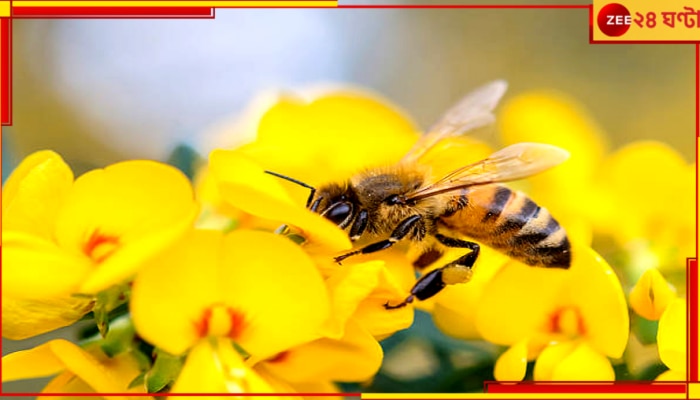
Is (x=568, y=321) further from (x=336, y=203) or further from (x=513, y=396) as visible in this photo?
(x=336, y=203)

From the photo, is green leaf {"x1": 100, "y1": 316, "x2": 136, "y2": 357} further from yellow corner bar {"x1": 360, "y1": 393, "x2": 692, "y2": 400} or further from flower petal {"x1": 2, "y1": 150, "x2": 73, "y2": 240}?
yellow corner bar {"x1": 360, "y1": 393, "x2": 692, "y2": 400}

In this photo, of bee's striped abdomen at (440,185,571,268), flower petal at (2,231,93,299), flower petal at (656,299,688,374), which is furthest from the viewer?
bee's striped abdomen at (440,185,571,268)

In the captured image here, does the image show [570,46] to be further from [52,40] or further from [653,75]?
[52,40]

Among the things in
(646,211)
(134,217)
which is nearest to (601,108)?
(646,211)

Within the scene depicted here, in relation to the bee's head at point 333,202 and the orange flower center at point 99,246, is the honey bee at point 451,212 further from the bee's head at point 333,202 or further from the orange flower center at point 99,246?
the orange flower center at point 99,246

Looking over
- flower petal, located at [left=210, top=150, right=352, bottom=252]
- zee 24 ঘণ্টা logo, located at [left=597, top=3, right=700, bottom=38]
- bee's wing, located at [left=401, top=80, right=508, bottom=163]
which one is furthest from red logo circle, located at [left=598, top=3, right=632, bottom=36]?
flower petal, located at [left=210, top=150, right=352, bottom=252]

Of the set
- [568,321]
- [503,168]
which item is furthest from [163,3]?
[568,321]
